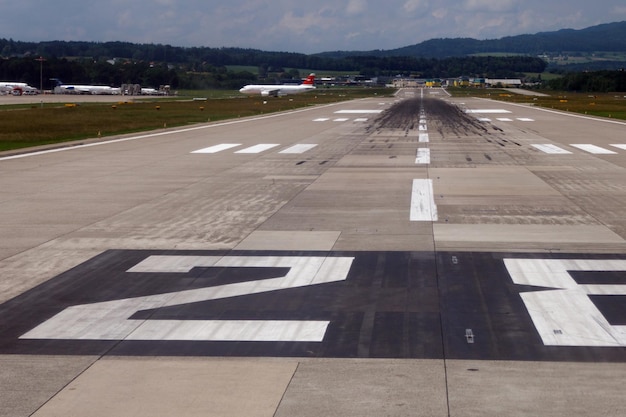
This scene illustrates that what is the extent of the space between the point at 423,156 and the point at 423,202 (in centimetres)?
1228

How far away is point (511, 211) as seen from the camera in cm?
1867

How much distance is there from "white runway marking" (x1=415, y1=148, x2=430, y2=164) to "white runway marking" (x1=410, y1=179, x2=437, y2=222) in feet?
18.5

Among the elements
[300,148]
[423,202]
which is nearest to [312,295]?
[423,202]

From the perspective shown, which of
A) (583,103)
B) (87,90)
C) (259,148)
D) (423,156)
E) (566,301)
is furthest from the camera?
(87,90)

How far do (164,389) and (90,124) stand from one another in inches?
1807

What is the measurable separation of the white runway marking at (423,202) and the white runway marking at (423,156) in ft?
18.5

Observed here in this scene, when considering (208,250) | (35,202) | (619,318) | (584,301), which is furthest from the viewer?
(35,202)

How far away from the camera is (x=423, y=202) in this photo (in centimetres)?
2011

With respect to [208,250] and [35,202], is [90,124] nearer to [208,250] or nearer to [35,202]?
[35,202]

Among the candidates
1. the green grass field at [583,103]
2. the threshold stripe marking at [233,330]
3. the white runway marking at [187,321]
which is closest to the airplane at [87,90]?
the green grass field at [583,103]

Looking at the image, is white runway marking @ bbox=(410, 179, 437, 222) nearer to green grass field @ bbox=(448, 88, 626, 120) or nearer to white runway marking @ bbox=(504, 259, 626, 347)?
white runway marking @ bbox=(504, 259, 626, 347)

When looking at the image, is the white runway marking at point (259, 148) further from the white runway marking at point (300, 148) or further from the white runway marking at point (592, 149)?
the white runway marking at point (592, 149)

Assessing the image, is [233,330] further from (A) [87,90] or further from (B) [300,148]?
(A) [87,90]

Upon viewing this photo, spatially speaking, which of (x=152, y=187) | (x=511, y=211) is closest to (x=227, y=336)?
(x=511, y=211)
